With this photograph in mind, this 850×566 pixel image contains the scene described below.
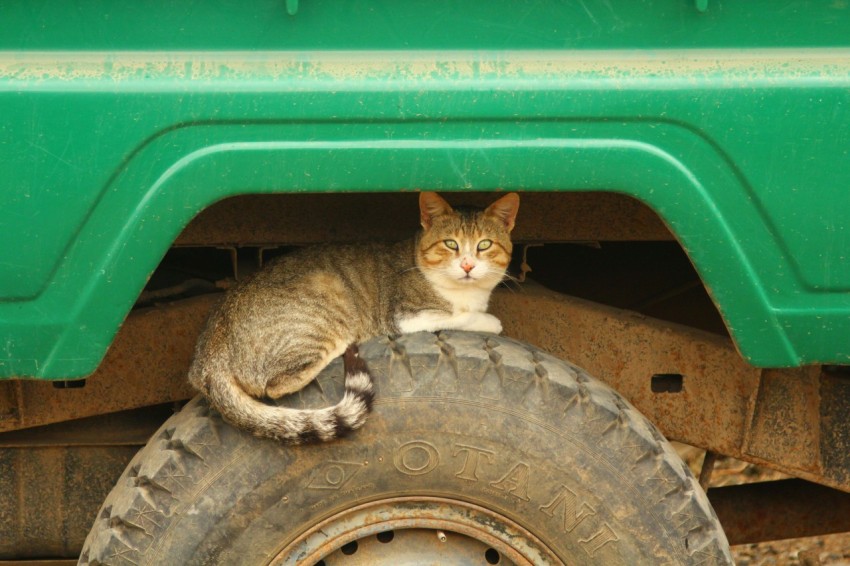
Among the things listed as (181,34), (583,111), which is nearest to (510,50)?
(583,111)

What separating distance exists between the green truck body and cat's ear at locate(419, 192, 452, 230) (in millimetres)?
720

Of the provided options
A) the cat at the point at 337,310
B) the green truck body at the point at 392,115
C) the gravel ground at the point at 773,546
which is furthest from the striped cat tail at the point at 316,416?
the gravel ground at the point at 773,546

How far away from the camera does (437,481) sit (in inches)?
74.6

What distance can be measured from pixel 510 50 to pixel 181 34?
0.58 meters

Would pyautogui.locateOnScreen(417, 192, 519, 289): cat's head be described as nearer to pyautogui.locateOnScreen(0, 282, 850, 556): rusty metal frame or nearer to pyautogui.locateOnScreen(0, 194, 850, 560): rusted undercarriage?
pyautogui.locateOnScreen(0, 194, 850, 560): rusted undercarriage

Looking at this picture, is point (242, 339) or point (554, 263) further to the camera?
point (554, 263)

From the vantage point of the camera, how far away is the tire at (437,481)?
1.88 meters

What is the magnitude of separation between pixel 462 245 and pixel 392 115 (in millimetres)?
1058

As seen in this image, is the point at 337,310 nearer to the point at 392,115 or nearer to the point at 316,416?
the point at 316,416

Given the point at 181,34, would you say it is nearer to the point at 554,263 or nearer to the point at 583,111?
the point at 583,111

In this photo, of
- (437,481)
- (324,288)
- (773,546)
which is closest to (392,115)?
(437,481)

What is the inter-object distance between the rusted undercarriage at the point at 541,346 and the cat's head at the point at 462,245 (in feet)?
0.32

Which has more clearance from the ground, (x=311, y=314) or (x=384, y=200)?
(x=384, y=200)

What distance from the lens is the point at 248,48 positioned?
5.31 ft
